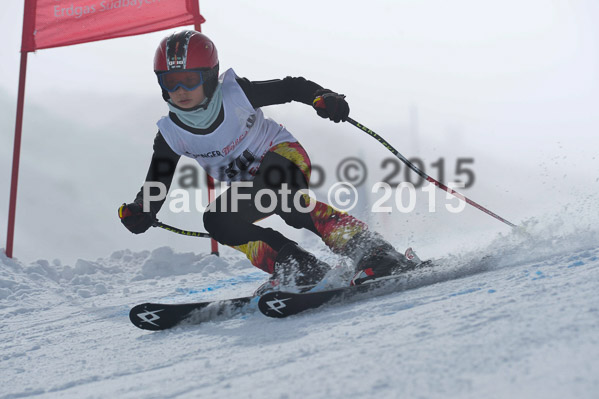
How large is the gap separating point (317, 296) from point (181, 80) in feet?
4.43

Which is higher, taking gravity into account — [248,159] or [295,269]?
[248,159]

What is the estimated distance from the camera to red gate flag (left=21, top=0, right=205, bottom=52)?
654cm

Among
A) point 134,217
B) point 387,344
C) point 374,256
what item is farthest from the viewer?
point 134,217

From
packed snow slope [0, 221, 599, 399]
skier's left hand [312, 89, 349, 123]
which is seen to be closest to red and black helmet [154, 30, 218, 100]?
skier's left hand [312, 89, 349, 123]

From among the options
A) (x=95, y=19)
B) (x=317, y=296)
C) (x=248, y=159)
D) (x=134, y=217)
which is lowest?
(x=317, y=296)

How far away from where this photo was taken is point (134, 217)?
3262 millimetres

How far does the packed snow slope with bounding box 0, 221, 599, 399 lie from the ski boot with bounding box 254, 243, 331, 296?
0.30m

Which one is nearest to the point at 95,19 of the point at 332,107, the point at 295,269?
the point at 332,107

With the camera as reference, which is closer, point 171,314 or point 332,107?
point 171,314

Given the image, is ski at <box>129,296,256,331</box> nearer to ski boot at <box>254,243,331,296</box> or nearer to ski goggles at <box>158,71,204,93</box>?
ski boot at <box>254,243,331,296</box>

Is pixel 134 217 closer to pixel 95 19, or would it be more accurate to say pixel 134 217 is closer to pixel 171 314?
pixel 171 314

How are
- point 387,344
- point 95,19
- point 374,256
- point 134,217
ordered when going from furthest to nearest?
point 95,19
point 134,217
point 374,256
point 387,344

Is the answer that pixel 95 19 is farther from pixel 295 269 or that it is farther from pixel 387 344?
pixel 387 344

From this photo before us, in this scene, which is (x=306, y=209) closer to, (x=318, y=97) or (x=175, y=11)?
(x=318, y=97)
